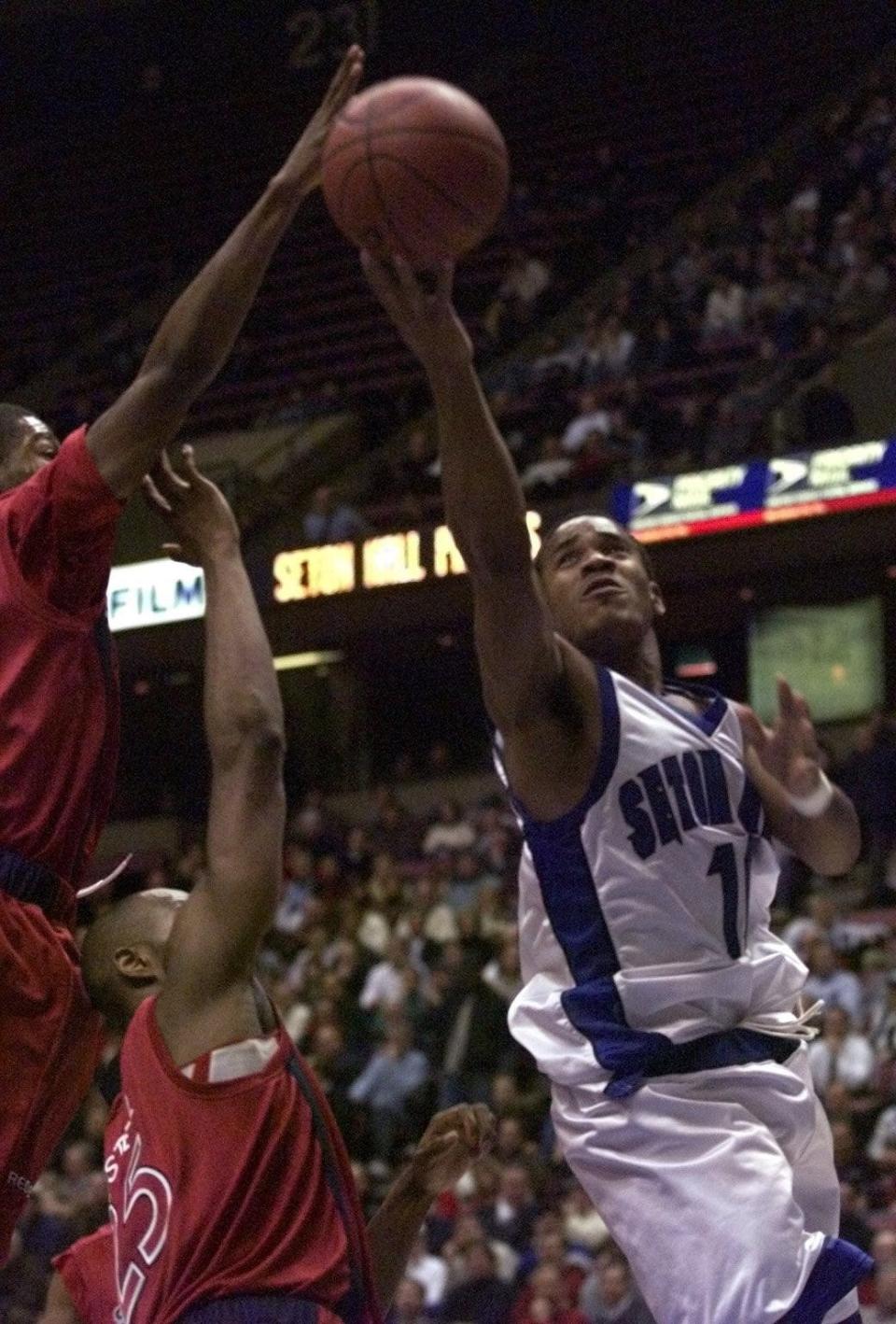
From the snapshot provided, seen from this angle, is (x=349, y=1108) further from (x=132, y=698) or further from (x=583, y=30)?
(x=583, y=30)

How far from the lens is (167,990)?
3703 millimetres

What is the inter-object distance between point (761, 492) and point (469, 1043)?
5209 millimetres

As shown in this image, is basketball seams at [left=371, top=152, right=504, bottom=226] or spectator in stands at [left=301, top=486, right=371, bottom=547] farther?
spectator in stands at [left=301, top=486, right=371, bottom=547]

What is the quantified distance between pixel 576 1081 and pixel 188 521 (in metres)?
1.19

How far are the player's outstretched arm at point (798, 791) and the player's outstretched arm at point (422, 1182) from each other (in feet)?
2.51

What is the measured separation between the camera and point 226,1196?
360 cm

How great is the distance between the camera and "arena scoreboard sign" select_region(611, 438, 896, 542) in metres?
16.4

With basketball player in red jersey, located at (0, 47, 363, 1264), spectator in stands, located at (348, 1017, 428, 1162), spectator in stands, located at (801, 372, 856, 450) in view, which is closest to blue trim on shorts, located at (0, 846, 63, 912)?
basketball player in red jersey, located at (0, 47, 363, 1264)

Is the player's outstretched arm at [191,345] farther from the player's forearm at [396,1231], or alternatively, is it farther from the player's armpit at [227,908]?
the player's forearm at [396,1231]

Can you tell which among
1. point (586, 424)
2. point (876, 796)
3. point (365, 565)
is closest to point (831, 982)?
point (876, 796)

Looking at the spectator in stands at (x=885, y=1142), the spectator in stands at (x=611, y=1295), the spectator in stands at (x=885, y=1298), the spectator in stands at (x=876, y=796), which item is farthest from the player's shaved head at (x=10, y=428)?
the spectator in stands at (x=876, y=796)

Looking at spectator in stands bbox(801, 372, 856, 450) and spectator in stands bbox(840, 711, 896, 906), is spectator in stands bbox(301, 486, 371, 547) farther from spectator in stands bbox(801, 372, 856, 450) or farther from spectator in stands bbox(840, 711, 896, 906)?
spectator in stands bbox(840, 711, 896, 906)

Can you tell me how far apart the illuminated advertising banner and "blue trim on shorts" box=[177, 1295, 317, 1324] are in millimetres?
15902

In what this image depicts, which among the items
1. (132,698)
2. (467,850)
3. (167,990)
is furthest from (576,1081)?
(132,698)
